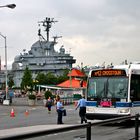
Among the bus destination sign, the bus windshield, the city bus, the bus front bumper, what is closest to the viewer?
the bus front bumper

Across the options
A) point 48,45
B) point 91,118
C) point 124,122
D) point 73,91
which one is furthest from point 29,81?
point 124,122

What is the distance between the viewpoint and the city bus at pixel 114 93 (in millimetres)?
21672

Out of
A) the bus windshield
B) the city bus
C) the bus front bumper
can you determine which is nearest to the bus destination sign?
the city bus

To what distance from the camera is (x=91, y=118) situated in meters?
→ 22.6

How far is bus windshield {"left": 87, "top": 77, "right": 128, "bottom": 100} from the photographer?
Answer: 861 inches

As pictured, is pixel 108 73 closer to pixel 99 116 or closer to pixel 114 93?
pixel 114 93

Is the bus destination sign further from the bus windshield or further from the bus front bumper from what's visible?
the bus front bumper

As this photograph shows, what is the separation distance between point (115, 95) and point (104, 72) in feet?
4.31

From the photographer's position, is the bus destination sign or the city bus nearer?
the city bus

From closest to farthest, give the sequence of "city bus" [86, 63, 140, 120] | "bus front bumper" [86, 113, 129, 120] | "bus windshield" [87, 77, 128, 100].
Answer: "bus front bumper" [86, 113, 129, 120]
"city bus" [86, 63, 140, 120]
"bus windshield" [87, 77, 128, 100]

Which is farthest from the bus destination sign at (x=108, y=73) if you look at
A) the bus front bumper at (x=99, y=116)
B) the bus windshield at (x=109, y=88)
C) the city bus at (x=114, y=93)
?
the bus front bumper at (x=99, y=116)

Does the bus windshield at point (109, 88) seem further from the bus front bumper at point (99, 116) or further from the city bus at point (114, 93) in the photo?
the bus front bumper at point (99, 116)

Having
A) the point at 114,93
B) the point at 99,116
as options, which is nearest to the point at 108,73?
the point at 114,93

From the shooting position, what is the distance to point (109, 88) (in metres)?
22.1
